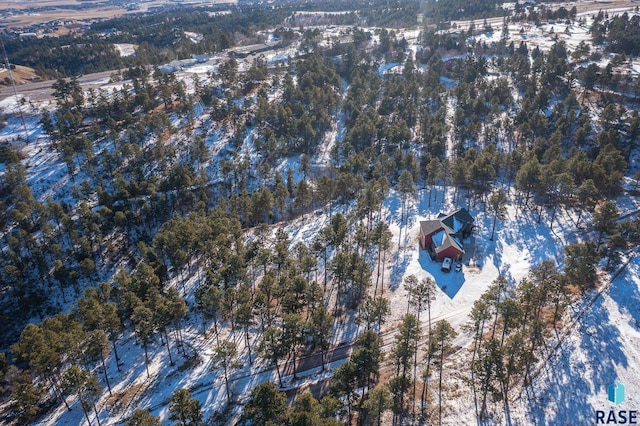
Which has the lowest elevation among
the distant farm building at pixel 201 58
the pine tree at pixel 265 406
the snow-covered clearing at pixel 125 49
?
the pine tree at pixel 265 406

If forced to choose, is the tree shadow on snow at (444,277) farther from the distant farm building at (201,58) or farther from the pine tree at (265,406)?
the distant farm building at (201,58)

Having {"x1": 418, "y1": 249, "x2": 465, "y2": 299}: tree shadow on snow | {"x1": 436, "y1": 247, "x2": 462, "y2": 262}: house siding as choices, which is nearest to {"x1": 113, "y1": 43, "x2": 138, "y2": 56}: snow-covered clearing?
{"x1": 418, "y1": 249, "x2": 465, "y2": 299}: tree shadow on snow

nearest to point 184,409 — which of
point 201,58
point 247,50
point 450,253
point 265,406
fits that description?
point 265,406

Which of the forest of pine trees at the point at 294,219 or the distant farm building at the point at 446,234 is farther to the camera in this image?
the distant farm building at the point at 446,234

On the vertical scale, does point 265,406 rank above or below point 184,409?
below

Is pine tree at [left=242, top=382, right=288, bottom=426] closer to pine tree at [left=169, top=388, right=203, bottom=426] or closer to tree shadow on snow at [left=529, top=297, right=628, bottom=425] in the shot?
pine tree at [left=169, top=388, right=203, bottom=426]

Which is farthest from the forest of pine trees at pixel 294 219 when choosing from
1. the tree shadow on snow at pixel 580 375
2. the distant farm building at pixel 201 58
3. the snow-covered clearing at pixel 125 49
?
the snow-covered clearing at pixel 125 49

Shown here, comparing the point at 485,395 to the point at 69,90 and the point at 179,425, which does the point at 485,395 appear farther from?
the point at 69,90

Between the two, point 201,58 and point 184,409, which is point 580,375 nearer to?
point 184,409
